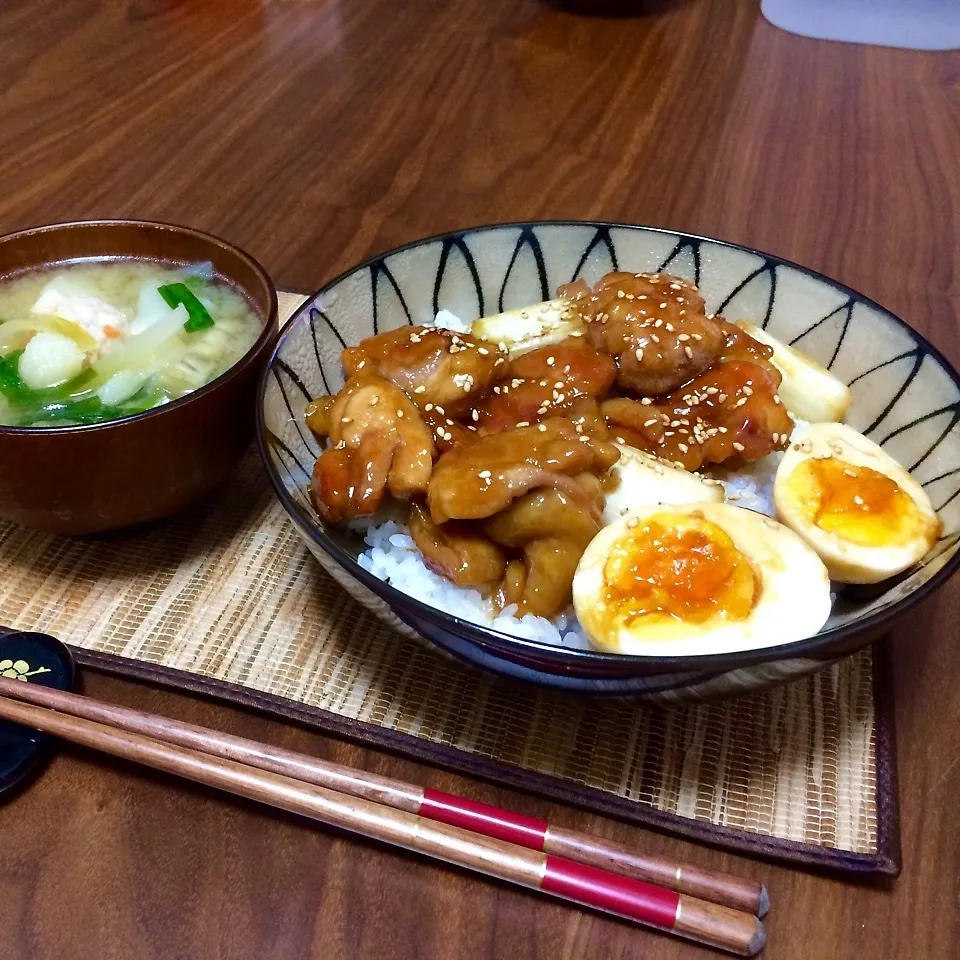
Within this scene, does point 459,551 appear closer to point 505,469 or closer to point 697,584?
point 505,469

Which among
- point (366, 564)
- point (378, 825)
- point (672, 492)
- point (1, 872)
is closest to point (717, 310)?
point (672, 492)

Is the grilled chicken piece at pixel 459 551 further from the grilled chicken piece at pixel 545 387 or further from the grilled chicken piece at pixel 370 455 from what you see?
the grilled chicken piece at pixel 545 387

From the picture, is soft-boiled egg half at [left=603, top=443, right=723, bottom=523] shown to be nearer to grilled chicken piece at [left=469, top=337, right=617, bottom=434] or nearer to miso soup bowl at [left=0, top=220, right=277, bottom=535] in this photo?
grilled chicken piece at [left=469, top=337, right=617, bottom=434]

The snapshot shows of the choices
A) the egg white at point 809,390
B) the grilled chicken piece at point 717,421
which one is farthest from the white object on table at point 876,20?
the grilled chicken piece at point 717,421

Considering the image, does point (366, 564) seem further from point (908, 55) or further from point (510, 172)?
point (908, 55)

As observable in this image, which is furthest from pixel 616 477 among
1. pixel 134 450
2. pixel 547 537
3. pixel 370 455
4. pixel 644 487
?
pixel 134 450

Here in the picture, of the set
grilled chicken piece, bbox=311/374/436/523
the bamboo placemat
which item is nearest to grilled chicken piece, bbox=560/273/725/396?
grilled chicken piece, bbox=311/374/436/523
